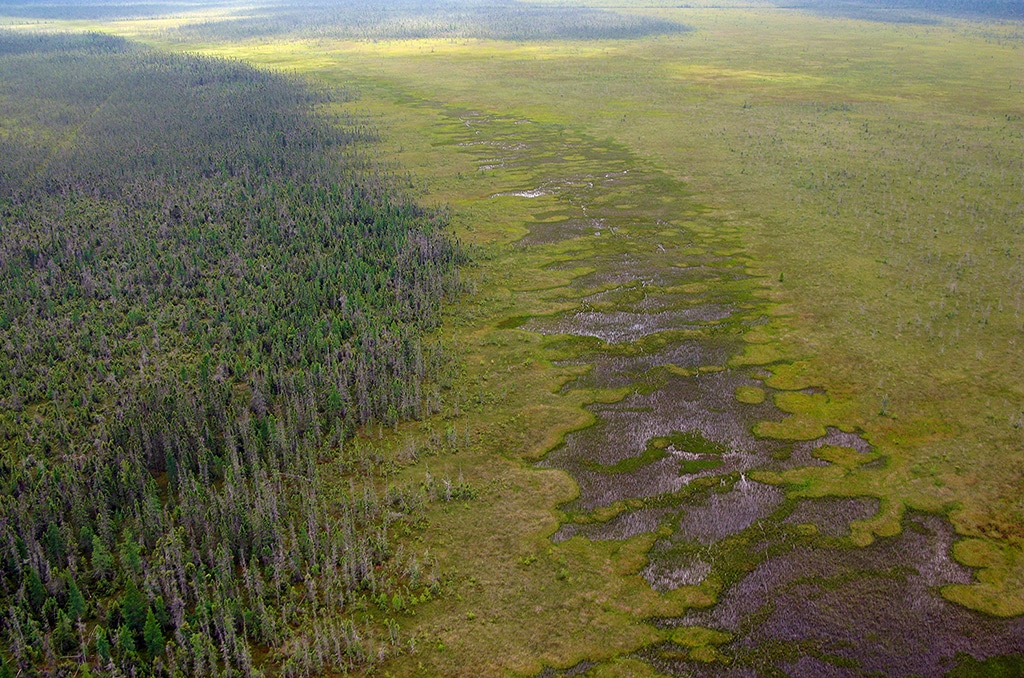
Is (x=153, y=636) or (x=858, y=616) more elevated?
(x=153, y=636)

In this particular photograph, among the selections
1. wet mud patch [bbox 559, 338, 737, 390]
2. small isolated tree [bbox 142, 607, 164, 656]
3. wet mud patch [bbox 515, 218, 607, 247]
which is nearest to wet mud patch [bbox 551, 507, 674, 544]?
wet mud patch [bbox 559, 338, 737, 390]

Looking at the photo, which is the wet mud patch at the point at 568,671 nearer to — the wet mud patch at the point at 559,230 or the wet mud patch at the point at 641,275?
the wet mud patch at the point at 641,275

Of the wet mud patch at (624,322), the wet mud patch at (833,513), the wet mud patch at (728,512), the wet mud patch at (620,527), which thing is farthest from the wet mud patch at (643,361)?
the wet mud patch at (833,513)

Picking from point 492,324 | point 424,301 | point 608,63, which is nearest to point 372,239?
point 424,301

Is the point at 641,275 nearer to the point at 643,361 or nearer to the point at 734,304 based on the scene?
the point at 734,304

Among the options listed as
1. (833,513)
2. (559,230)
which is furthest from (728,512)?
(559,230)

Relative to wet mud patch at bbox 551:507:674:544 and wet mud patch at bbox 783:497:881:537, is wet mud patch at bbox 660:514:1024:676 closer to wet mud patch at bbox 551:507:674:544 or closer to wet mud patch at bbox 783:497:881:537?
wet mud patch at bbox 783:497:881:537
